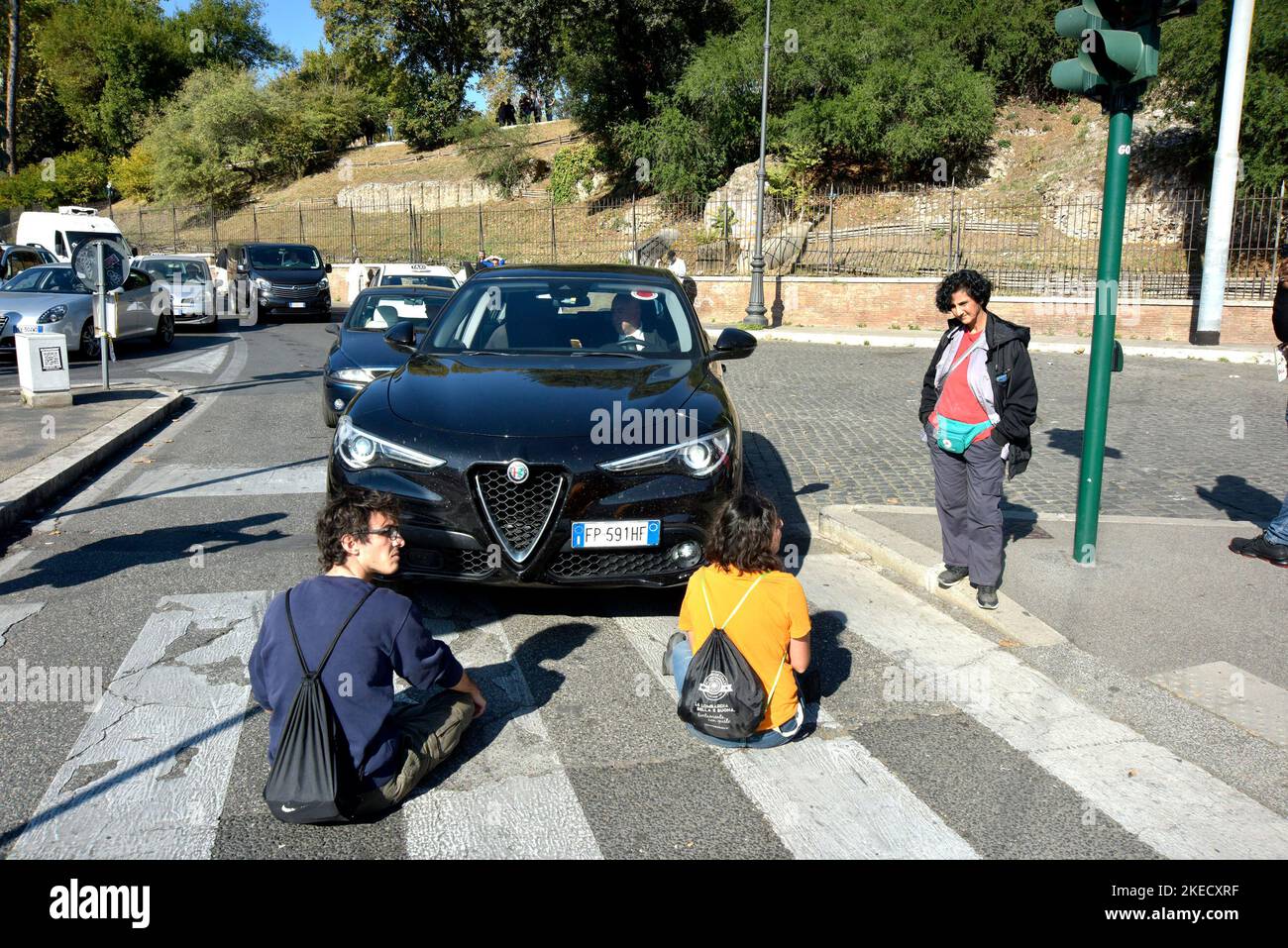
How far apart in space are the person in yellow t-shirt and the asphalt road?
18 cm

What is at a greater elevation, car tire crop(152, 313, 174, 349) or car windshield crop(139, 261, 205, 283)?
car windshield crop(139, 261, 205, 283)

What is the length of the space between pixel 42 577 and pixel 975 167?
3414 centimetres

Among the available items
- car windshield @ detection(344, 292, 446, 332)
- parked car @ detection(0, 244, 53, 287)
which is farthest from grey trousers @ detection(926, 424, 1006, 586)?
parked car @ detection(0, 244, 53, 287)

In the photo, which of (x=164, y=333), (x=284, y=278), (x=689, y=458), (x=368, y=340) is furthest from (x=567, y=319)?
(x=284, y=278)

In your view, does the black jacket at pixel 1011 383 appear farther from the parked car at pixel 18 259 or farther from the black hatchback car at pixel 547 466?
the parked car at pixel 18 259

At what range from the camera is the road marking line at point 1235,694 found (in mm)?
A: 4176

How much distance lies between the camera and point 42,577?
5.96 m

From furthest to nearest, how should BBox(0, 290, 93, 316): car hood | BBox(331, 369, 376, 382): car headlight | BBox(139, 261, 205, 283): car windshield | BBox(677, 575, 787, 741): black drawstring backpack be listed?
BBox(139, 261, 205, 283): car windshield, BBox(0, 290, 93, 316): car hood, BBox(331, 369, 376, 382): car headlight, BBox(677, 575, 787, 741): black drawstring backpack

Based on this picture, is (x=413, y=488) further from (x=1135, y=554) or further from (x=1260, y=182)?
(x=1260, y=182)

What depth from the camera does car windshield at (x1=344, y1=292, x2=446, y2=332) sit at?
12370mm

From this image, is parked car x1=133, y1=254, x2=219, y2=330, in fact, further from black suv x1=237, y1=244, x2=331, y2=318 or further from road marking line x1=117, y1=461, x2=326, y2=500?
road marking line x1=117, y1=461, x2=326, y2=500

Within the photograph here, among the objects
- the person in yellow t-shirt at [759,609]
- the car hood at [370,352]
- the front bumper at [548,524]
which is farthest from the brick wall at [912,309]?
the person in yellow t-shirt at [759,609]

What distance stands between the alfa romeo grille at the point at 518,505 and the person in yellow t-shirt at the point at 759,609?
43.3 inches

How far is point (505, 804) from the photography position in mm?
3506
